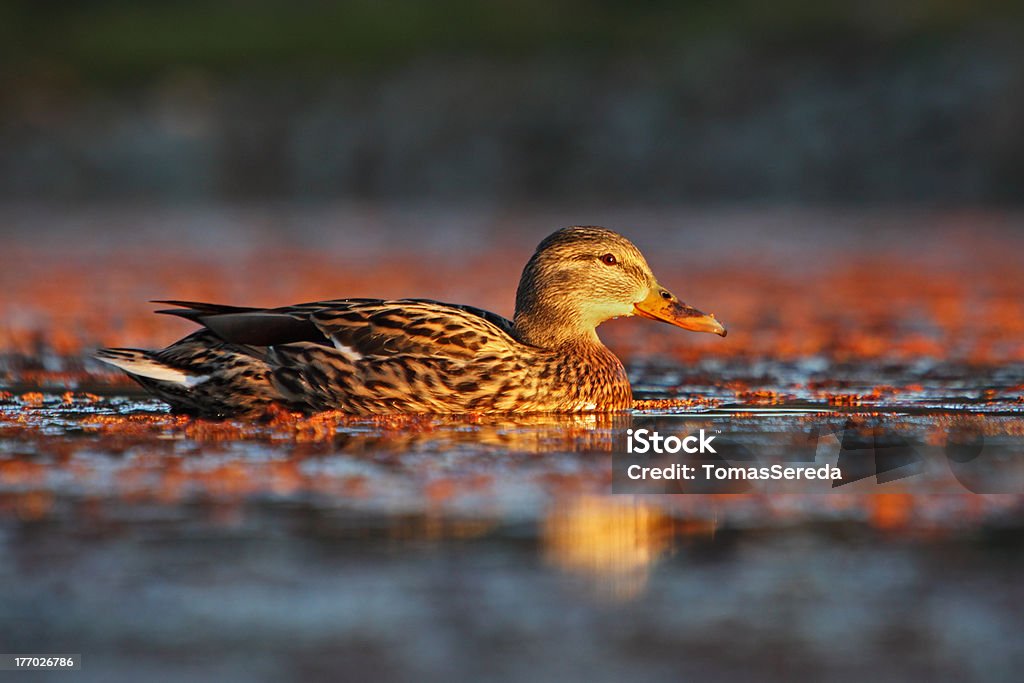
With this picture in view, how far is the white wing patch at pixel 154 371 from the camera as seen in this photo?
7527mm

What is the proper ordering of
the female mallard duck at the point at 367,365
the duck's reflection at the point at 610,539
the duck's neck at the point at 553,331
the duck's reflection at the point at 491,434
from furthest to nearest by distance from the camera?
the duck's neck at the point at 553,331 → the female mallard duck at the point at 367,365 → the duck's reflection at the point at 491,434 → the duck's reflection at the point at 610,539

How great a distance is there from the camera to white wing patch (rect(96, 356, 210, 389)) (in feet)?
24.7

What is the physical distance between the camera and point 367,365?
7.38 metres

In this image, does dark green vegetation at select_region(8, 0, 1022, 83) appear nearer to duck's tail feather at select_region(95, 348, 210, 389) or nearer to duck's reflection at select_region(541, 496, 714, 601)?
duck's tail feather at select_region(95, 348, 210, 389)

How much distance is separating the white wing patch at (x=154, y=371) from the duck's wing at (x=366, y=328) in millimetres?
246

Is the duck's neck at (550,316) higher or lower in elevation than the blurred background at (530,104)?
lower

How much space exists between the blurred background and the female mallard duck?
23.0m

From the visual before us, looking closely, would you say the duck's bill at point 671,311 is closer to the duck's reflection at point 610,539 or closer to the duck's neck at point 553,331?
the duck's neck at point 553,331

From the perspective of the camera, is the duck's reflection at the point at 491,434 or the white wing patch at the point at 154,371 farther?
the white wing patch at the point at 154,371

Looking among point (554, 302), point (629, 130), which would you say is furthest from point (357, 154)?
point (554, 302)

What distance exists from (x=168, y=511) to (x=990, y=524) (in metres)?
2.63

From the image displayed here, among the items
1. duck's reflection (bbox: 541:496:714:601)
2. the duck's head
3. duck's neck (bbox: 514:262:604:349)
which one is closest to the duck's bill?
the duck's head

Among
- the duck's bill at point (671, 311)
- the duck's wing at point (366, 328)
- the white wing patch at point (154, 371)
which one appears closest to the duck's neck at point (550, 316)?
the duck's bill at point (671, 311)

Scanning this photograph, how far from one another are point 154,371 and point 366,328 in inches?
40.2
